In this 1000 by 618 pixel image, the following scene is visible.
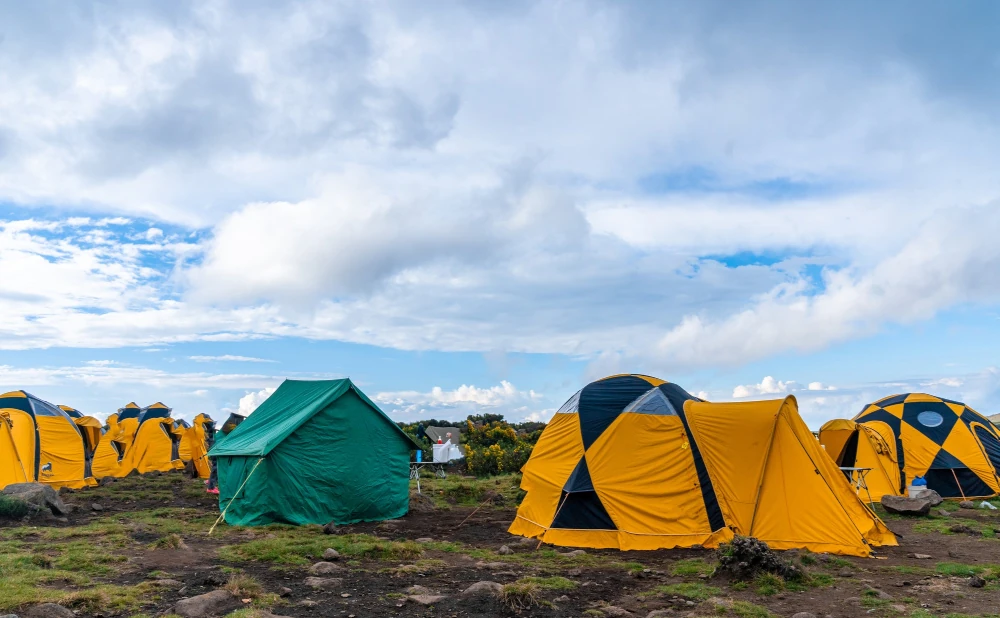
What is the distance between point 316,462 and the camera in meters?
17.5

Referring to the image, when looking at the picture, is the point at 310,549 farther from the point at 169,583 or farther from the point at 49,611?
the point at 49,611

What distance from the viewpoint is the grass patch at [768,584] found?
30.8 ft

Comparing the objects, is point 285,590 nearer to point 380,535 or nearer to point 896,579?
point 380,535

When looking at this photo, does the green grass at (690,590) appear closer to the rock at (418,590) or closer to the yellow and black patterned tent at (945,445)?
the rock at (418,590)

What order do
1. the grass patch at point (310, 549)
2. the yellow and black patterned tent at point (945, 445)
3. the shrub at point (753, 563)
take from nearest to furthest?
1. the shrub at point (753, 563)
2. the grass patch at point (310, 549)
3. the yellow and black patterned tent at point (945, 445)

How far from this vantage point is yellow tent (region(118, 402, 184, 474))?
32625 millimetres

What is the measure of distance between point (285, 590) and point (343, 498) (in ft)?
27.5

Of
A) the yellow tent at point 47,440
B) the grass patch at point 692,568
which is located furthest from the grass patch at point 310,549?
the yellow tent at point 47,440

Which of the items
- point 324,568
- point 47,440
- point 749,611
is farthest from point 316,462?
point 47,440

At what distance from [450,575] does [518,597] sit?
7.49 feet

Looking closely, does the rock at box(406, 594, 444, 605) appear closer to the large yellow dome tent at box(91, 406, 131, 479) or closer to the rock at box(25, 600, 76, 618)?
the rock at box(25, 600, 76, 618)

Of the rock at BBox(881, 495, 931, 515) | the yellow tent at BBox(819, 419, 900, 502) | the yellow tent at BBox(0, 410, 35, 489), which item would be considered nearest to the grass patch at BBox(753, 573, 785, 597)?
the rock at BBox(881, 495, 931, 515)

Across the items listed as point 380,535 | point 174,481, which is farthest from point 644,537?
point 174,481

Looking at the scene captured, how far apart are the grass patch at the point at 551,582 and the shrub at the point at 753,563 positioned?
7.80 feet
